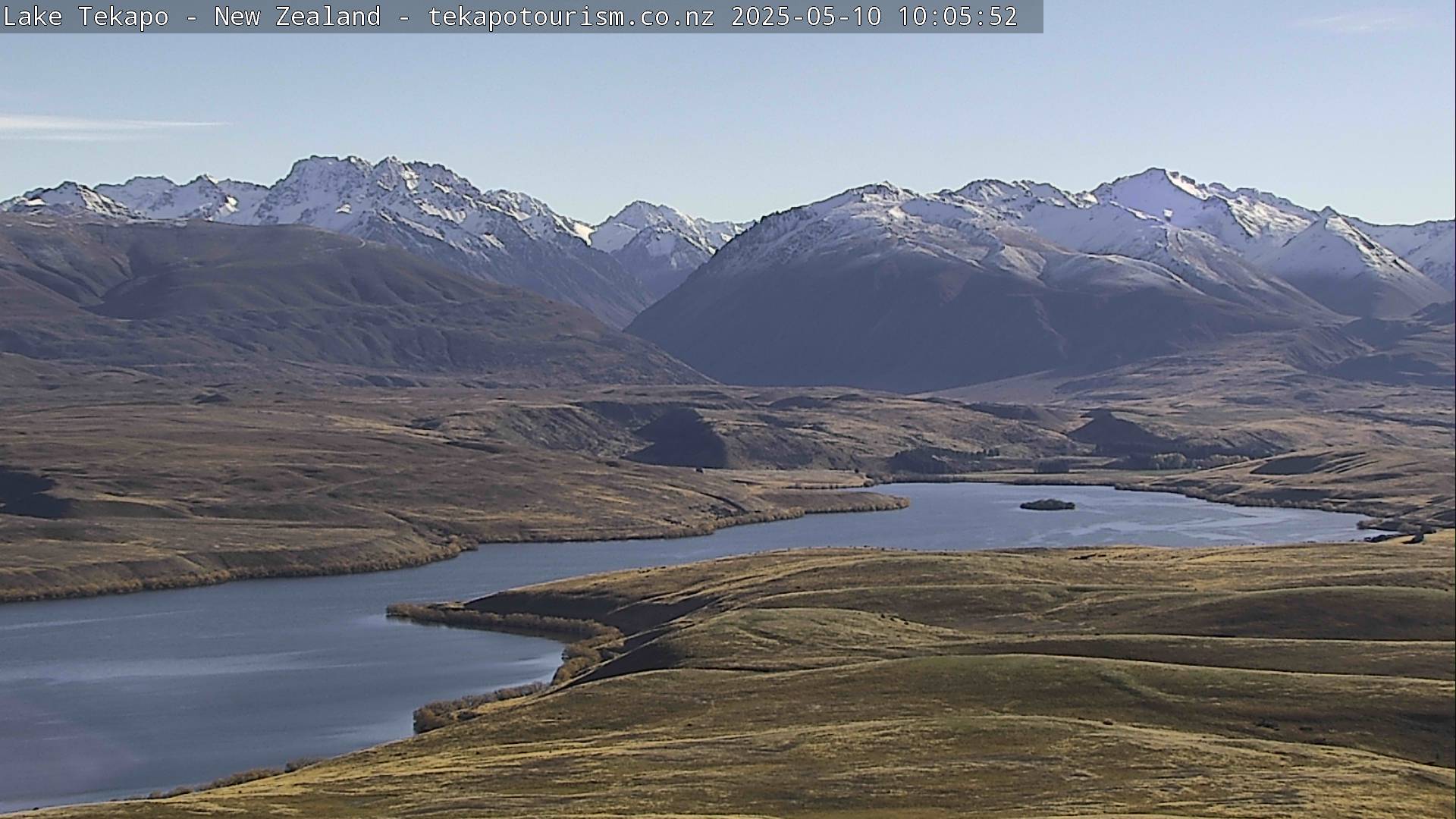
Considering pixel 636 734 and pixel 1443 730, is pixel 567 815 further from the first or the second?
pixel 1443 730

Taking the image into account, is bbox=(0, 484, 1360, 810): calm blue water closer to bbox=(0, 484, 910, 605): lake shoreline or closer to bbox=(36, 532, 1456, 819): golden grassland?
bbox=(0, 484, 910, 605): lake shoreline

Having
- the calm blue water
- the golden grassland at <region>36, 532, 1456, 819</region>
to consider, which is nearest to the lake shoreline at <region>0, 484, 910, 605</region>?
the calm blue water

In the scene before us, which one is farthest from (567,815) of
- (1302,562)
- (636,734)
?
(1302,562)

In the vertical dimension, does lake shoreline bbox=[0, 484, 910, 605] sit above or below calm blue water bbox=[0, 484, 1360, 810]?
above

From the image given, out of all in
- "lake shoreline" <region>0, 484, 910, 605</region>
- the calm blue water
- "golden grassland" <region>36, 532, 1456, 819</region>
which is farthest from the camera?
"lake shoreline" <region>0, 484, 910, 605</region>

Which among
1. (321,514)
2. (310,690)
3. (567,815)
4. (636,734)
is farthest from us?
(321,514)
